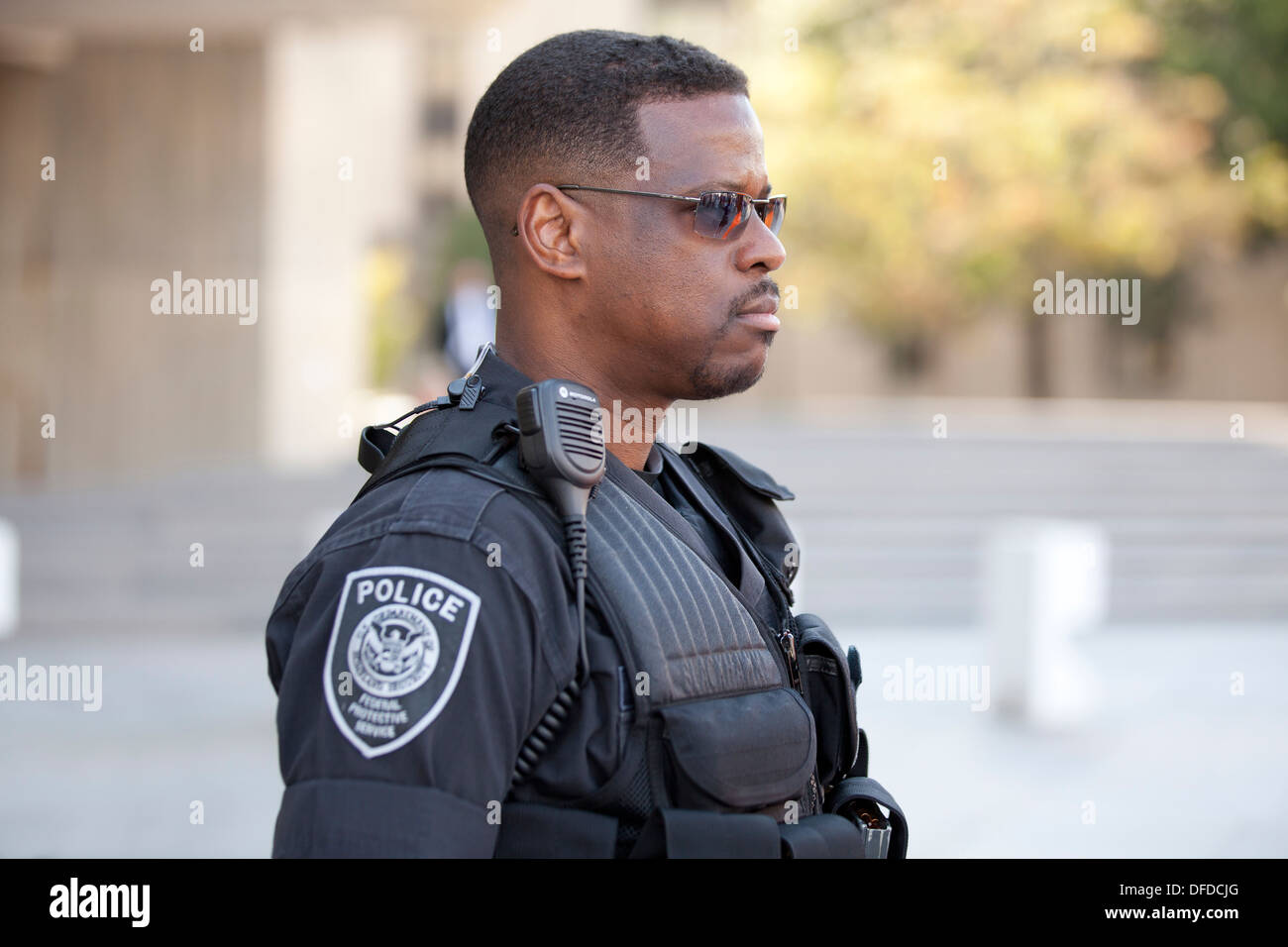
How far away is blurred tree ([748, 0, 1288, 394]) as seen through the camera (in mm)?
22797

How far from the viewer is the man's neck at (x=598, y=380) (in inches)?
72.8

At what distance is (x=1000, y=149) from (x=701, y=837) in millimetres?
22839

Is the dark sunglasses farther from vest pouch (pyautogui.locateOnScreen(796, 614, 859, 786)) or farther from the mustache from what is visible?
vest pouch (pyautogui.locateOnScreen(796, 614, 859, 786))

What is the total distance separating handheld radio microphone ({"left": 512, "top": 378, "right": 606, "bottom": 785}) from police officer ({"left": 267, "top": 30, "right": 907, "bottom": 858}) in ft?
0.04

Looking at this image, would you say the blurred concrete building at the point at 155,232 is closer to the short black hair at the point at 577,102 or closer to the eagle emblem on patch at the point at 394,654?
the short black hair at the point at 577,102

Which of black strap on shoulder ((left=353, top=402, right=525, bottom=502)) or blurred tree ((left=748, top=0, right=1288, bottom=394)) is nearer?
black strap on shoulder ((left=353, top=402, right=525, bottom=502))

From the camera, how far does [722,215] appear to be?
1790 millimetres

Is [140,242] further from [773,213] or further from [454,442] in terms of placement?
[454,442]

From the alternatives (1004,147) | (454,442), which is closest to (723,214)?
(454,442)

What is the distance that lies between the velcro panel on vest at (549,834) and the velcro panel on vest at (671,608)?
0.51 ft

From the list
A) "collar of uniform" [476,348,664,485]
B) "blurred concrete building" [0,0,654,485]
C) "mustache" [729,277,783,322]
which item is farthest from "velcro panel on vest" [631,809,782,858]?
"blurred concrete building" [0,0,654,485]

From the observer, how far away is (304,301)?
585 inches

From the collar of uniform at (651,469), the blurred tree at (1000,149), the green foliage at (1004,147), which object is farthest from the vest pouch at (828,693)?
the green foliage at (1004,147)

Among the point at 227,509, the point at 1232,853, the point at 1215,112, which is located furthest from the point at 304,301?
the point at 1215,112
